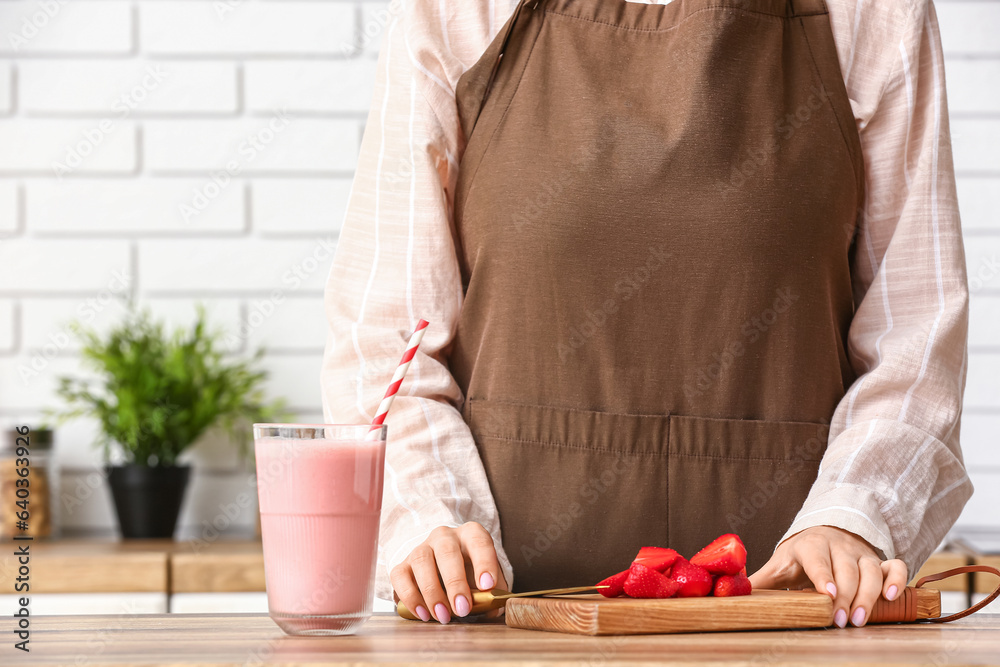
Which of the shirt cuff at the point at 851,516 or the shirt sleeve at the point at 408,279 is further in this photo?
the shirt sleeve at the point at 408,279

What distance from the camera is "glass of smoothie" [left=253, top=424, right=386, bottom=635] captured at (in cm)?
A: 55

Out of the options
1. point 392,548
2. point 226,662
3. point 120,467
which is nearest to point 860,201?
point 392,548

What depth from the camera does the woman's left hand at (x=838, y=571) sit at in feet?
2.09

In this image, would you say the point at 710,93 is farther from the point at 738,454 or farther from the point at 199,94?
the point at 199,94

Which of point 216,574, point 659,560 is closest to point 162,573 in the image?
point 216,574

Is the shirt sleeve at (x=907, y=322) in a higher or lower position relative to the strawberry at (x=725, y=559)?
higher

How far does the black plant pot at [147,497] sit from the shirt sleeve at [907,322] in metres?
1.25

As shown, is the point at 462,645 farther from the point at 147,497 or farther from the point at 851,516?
the point at 147,497

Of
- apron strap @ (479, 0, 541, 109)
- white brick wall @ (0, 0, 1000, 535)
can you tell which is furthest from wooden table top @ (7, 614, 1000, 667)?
white brick wall @ (0, 0, 1000, 535)

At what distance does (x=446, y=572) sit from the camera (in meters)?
0.66

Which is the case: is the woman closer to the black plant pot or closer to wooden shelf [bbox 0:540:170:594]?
wooden shelf [bbox 0:540:170:594]

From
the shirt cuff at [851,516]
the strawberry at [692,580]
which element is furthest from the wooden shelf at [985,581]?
the strawberry at [692,580]

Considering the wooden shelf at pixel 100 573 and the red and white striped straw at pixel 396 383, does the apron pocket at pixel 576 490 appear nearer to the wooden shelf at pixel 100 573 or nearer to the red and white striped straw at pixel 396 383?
the red and white striped straw at pixel 396 383

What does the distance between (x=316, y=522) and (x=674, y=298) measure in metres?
0.46
